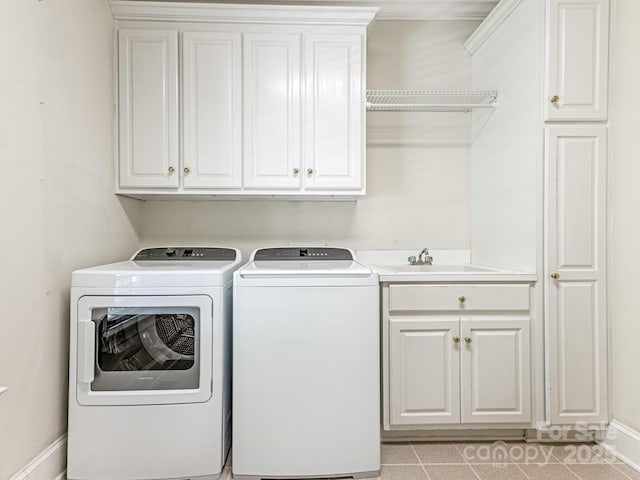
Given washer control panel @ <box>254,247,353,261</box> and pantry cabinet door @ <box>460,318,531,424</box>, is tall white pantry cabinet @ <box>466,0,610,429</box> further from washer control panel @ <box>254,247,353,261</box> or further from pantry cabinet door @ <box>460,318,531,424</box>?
washer control panel @ <box>254,247,353,261</box>

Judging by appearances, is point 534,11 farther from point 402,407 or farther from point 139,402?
point 139,402

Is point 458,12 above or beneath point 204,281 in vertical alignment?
above

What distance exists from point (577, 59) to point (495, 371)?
1.59 m

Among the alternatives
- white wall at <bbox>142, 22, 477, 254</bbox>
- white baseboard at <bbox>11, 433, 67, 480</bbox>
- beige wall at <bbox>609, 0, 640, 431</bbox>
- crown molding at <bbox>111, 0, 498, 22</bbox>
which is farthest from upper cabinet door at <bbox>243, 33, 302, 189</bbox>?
beige wall at <bbox>609, 0, 640, 431</bbox>

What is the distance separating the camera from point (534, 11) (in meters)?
1.79

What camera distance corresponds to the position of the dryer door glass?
5.10 ft

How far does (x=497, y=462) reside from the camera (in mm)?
1730

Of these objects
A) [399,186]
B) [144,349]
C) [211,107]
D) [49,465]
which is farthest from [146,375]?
[399,186]

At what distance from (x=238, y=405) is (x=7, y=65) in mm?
1594

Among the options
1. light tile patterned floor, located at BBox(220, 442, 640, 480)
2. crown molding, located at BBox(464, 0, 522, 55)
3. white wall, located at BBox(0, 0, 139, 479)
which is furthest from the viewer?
crown molding, located at BBox(464, 0, 522, 55)

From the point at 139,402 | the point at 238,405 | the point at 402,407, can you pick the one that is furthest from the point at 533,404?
the point at 139,402

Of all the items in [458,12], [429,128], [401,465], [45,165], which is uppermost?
[458,12]

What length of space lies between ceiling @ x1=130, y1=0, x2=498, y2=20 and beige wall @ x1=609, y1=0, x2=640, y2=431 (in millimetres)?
843

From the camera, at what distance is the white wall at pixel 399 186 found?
7.93 feet
